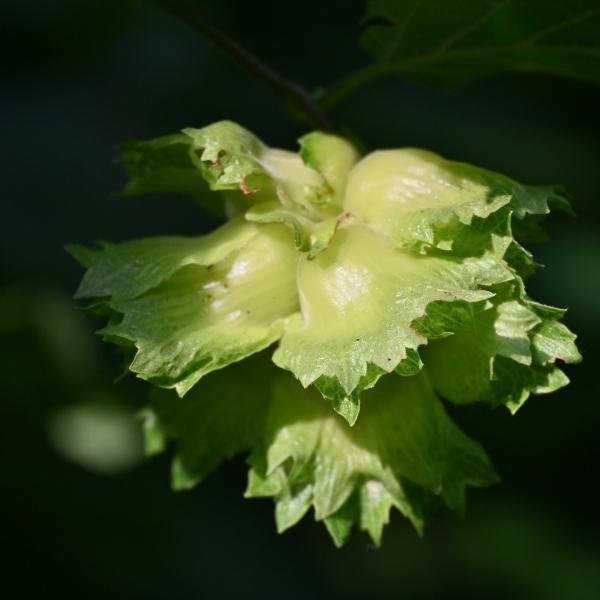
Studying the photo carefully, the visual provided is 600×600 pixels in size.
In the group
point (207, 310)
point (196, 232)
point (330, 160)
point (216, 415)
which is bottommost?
point (196, 232)

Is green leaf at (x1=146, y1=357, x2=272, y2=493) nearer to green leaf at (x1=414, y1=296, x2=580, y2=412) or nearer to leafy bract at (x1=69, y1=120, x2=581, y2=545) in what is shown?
leafy bract at (x1=69, y1=120, x2=581, y2=545)

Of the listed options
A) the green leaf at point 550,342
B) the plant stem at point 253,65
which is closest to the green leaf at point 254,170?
the plant stem at point 253,65

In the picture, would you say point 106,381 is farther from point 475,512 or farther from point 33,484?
point 475,512

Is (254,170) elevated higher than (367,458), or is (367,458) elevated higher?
(254,170)

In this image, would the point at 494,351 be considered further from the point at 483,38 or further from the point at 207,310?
the point at 483,38

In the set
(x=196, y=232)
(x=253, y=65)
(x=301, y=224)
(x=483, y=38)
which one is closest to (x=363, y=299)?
(x=301, y=224)

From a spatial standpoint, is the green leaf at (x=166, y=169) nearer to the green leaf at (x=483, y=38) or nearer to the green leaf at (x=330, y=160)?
the green leaf at (x=330, y=160)

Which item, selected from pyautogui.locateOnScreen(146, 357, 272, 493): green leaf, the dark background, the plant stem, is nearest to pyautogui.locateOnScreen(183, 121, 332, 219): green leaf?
the plant stem
